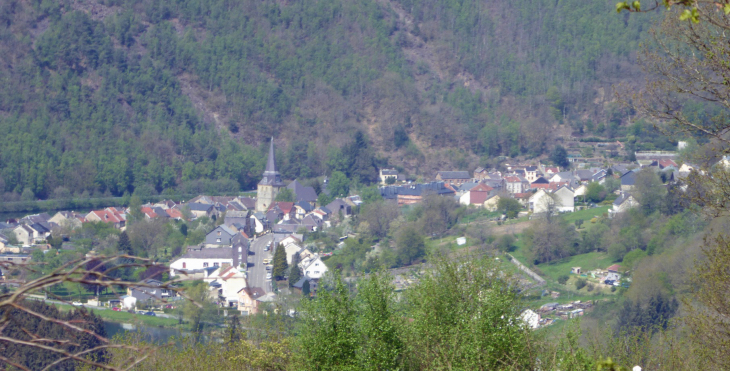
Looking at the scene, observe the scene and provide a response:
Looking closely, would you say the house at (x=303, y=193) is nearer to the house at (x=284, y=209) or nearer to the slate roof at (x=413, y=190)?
the house at (x=284, y=209)

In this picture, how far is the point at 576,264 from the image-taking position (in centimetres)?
2272

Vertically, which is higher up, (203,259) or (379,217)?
(203,259)

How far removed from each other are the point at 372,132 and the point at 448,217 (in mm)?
27140

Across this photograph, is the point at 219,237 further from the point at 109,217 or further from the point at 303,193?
the point at 303,193

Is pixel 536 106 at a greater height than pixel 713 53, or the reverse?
pixel 713 53

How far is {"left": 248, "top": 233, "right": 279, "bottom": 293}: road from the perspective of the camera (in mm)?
22489

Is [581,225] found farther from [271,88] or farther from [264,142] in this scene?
[271,88]

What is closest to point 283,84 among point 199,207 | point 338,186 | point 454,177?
point 338,186

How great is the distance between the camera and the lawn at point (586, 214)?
28234 millimetres

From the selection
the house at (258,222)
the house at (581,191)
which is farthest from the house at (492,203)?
the house at (258,222)

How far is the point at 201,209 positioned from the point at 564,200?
1860cm

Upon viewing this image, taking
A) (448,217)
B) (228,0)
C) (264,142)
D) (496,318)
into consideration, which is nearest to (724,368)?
(496,318)

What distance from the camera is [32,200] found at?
36125 millimetres

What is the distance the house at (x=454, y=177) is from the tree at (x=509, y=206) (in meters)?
11.3
